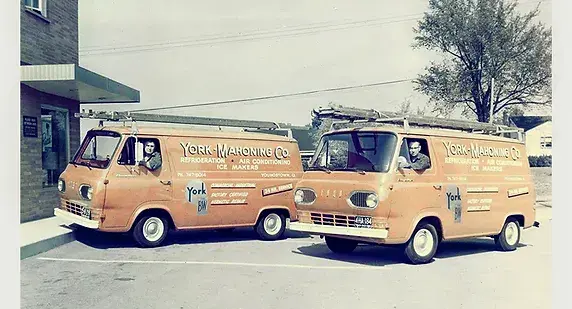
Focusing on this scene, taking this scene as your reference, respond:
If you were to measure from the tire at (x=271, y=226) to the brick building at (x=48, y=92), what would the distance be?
240 cm

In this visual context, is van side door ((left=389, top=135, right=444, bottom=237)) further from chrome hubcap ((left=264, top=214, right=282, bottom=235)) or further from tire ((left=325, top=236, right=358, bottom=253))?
chrome hubcap ((left=264, top=214, right=282, bottom=235))

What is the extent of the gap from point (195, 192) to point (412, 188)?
2.45 meters

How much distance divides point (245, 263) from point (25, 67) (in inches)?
94.6

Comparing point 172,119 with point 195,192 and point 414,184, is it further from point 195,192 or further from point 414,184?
point 414,184

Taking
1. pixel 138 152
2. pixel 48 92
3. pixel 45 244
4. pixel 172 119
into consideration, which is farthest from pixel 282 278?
pixel 48 92

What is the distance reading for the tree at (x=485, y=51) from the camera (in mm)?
3975

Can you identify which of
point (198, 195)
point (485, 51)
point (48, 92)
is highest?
point (485, 51)

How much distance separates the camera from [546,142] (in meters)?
4.12

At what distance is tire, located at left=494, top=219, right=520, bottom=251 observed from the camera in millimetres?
5949
